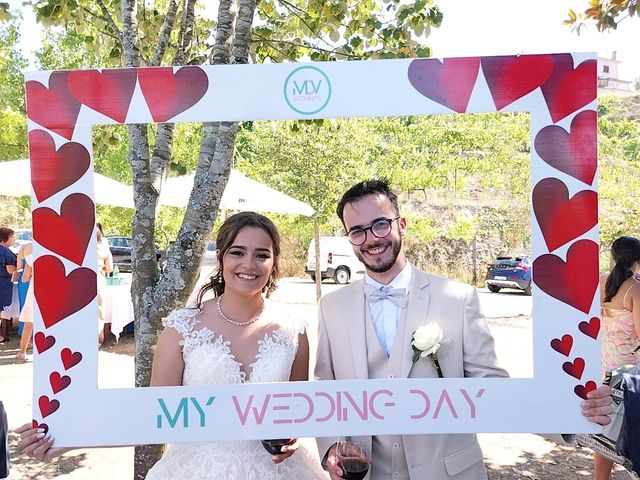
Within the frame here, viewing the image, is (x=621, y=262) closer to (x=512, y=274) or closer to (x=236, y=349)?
(x=512, y=274)

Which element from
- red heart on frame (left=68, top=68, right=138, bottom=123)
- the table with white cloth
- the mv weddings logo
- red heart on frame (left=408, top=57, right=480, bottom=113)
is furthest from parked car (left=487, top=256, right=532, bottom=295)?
the table with white cloth

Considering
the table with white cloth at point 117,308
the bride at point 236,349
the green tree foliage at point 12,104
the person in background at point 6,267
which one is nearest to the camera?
the bride at point 236,349

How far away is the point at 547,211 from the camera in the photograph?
6.81 ft

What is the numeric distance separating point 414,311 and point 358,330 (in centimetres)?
24

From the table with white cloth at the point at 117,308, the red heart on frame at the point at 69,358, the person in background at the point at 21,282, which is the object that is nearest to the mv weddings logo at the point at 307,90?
the red heart on frame at the point at 69,358

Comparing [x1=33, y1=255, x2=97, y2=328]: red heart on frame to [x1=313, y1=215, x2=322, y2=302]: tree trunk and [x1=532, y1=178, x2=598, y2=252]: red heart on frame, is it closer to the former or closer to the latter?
[x1=313, y1=215, x2=322, y2=302]: tree trunk

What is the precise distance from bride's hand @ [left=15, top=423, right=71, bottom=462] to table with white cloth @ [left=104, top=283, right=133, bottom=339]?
19.4 feet

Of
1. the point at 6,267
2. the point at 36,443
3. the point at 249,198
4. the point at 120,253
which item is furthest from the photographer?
the point at 120,253

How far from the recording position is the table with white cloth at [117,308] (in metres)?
7.92

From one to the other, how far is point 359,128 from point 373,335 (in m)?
2.37

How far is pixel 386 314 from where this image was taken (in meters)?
2.26

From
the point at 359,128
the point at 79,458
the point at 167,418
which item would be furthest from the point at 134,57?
the point at 79,458

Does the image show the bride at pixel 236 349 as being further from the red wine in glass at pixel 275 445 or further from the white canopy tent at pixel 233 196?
the white canopy tent at pixel 233 196

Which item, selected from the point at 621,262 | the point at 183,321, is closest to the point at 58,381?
the point at 183,321
